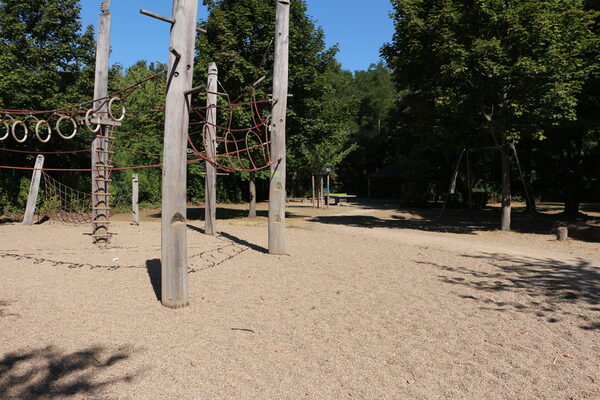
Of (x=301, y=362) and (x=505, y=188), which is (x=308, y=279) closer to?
(x=301, y=362)

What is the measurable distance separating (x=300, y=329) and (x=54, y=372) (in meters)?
2.01

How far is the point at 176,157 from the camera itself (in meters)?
4.52

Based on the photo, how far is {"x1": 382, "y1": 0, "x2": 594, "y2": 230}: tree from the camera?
1092cm

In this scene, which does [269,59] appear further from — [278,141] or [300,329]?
[300,329]

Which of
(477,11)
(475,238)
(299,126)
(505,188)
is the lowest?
(475,238)

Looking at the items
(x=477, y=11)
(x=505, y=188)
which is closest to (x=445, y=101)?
(x=477, y=11)

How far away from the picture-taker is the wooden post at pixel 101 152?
9125 millimetres

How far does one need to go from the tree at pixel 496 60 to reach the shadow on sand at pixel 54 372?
10654mm

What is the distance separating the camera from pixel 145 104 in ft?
→ 96.8

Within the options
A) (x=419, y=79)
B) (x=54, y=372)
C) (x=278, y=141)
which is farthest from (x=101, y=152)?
(x=419, y=79)

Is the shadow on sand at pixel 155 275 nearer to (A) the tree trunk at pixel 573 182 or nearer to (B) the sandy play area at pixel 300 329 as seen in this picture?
(B) the sandy play area at pixel 300 329

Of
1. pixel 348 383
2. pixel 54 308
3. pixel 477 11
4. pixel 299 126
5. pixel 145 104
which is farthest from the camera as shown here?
pixel 145 104

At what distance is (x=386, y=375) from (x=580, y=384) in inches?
53.2

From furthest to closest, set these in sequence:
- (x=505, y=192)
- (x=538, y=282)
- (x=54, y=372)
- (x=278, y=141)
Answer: (x=505, y=192) < (x=278, y=141) < (x=538, y=282) < (x=54, y=372)
